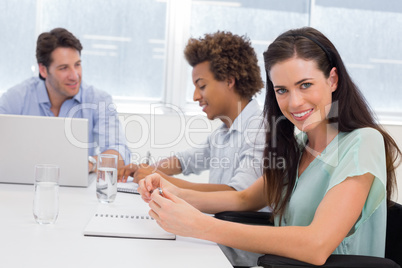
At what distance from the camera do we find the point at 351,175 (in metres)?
1.24

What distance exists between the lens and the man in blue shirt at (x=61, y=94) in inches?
118

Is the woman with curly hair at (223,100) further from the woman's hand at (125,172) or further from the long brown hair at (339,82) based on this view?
the long brown hair at (339,82)

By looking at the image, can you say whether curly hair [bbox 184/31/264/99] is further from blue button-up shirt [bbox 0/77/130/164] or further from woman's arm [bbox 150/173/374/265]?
woman's arm [bbox 150/173/374/265]

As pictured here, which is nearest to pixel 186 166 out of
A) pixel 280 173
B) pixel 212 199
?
pixel 212 199

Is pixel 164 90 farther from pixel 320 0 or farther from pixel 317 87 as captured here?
pixel 317 87

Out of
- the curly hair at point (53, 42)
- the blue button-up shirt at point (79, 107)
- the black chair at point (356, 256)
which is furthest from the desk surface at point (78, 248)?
the curly hair at point (53, 42)

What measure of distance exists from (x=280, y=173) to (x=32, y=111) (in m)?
1.95

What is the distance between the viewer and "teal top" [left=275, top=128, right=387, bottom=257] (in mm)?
1272

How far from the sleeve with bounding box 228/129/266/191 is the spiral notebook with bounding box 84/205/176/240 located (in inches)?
19.3

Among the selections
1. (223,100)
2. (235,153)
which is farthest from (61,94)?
(235,153)

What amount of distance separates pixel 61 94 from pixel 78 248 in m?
2.06

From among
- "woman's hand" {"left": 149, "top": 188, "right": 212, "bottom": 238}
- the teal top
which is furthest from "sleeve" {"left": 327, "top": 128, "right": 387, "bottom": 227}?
"woman's hand" {"left": 149, "top": 188, "right": 212, "bottom": 238}

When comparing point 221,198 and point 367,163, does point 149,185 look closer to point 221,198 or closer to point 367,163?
point 221,198

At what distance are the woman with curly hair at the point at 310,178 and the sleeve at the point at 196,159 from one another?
725 mm
